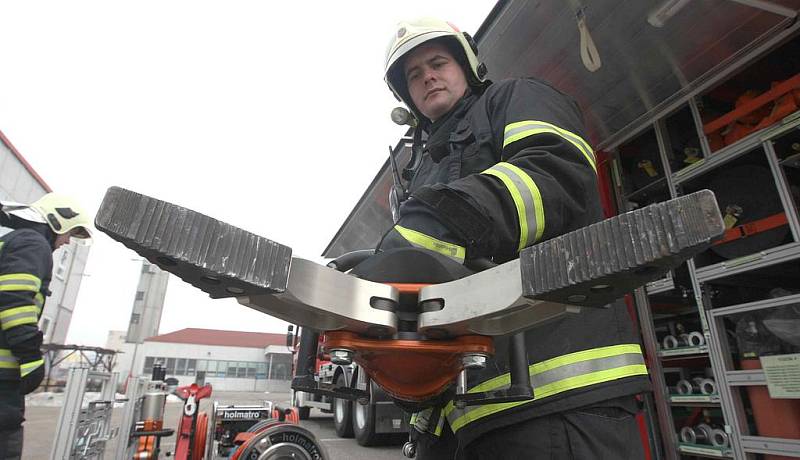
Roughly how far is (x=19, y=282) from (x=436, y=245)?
3.29m

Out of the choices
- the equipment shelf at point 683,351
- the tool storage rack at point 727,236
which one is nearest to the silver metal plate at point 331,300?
the tool storage rack at point 727,236

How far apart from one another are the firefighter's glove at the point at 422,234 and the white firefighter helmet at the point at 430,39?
0.83 m

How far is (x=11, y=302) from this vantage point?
2828mm

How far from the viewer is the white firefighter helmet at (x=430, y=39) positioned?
158cm

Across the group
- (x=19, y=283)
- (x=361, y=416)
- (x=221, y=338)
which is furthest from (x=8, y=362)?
(x=221, y=338)

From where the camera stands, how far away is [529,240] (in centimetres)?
90

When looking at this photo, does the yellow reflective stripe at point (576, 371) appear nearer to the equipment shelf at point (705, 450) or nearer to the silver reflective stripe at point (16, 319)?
the equipment shelf at point (705, 450)

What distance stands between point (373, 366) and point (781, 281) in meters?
3.83

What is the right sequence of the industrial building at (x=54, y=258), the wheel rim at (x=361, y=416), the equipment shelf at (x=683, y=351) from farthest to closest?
the industrial building at (x=54, y=258), the wheel rim at (x=361, y=416), the equipment shelf at (x=683, y=351)

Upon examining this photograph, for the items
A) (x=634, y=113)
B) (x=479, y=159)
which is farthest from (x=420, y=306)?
(x=634, y=113)

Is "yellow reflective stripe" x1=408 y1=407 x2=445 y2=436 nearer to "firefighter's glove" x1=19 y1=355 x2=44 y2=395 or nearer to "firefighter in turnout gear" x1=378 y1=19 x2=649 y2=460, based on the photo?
"firefighter in turnout gear" x1=378 y1=19 x2=649 y2=460

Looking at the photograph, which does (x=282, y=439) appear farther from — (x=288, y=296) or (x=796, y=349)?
(x=796, y=349)

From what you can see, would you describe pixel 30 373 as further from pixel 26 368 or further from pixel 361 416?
pixel 361 416

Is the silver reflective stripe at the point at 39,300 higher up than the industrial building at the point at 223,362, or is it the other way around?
the industrial building at the point at 223,362
